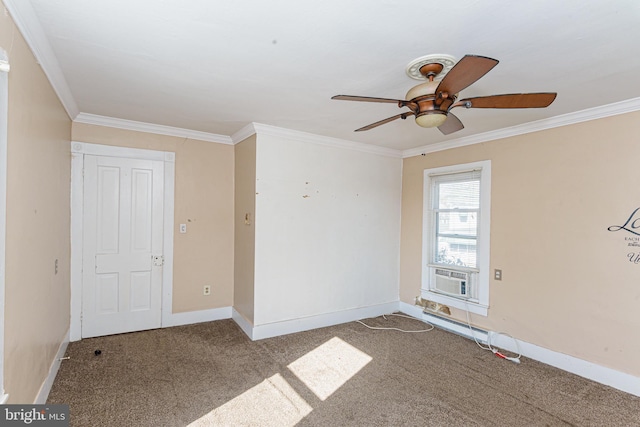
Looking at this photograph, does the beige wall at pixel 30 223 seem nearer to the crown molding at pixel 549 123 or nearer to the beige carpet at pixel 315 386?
the beige carpet at pixel 315 386

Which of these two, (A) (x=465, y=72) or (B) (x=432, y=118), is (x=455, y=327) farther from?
(A) (x=465, y=72)

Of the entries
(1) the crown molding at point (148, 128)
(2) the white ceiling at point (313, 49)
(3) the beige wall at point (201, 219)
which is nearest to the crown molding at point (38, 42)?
(2) the white ceiling at point (313, 49)

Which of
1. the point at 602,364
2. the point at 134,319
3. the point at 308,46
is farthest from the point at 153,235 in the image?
the point at 602,364

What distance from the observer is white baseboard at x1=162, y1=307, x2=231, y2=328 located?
387 cm

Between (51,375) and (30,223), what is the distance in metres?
1.35

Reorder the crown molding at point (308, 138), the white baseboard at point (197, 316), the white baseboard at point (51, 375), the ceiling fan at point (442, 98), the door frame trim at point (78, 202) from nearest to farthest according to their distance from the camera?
the ceiling fan at point (442, 98) < the white baseboard at point (51, 375) < the door frame trim at point (78, 202) < the crown molding at point (308, 138) < the white baseboard at point (197, 316)

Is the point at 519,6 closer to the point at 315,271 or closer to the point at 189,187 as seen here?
the point at 315,271

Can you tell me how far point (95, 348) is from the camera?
10.5 feet

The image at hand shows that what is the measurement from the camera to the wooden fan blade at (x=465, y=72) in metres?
1.42

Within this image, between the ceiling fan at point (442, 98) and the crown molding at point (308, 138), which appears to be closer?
the ceiling fan at point (442, 98)

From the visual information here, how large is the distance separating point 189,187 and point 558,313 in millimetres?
4179

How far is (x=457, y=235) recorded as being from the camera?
4.03 m

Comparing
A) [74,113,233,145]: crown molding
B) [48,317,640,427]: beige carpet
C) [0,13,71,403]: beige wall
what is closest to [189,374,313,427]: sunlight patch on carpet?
[48,317,640,427]: beige carpet

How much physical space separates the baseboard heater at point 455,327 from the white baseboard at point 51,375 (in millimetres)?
3869
